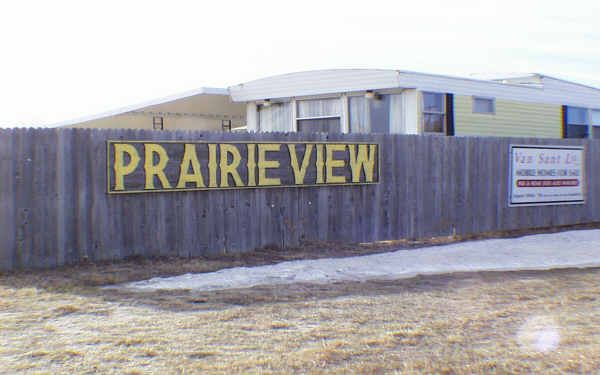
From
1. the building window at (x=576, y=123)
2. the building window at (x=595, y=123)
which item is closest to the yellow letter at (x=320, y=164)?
the building window at (x=576, y=123)

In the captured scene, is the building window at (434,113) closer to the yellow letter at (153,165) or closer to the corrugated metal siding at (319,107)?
the corrugated metal siding at (319,107)

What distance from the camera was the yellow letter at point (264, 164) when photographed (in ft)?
30.5

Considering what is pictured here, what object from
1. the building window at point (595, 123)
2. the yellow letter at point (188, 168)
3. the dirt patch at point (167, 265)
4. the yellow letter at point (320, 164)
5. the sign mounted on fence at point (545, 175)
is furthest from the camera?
the building window at point (595, 123)

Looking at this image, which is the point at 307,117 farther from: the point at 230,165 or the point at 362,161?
the point at 230,165

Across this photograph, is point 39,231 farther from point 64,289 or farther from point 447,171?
point 447,171

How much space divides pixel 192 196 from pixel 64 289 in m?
2.59

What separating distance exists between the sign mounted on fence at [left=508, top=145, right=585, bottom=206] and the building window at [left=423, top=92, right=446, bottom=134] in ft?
10.0

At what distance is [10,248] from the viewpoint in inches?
298

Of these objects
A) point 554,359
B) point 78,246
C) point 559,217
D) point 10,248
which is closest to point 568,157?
point 559,217

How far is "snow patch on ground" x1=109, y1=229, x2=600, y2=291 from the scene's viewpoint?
291 inches

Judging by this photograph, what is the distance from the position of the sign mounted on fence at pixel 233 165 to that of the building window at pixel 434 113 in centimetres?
497

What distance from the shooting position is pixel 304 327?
5.21 m

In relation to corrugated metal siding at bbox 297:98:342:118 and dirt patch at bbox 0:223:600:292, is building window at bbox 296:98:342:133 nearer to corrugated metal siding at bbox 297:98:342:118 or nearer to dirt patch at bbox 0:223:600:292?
corrugated metal siding at bbox 297:98:342:118

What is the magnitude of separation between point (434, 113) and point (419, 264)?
716cm
